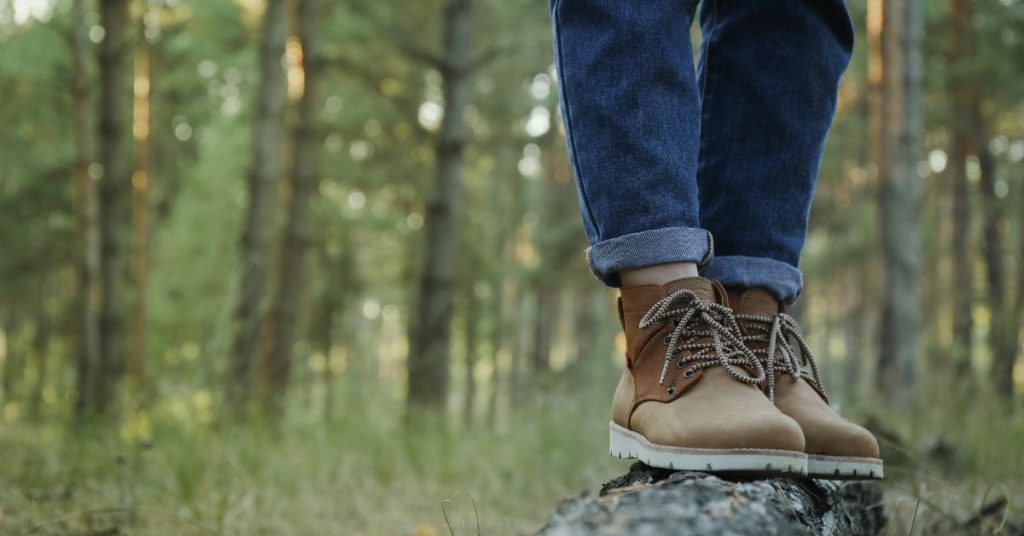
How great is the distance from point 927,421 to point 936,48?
9920 millimetres

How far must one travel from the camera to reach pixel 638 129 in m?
1.30

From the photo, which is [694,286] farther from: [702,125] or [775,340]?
[702,125]

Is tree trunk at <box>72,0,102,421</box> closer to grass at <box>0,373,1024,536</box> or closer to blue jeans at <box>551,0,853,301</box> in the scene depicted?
grass at <box>0,373,1024,536</box>

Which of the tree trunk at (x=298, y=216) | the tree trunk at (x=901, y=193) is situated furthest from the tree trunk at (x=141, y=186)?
the tree trunk at (x=901, y=193)

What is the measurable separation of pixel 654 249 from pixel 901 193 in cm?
677

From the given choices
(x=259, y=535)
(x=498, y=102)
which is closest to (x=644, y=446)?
(x=259, y=535)

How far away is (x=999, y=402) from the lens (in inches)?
160

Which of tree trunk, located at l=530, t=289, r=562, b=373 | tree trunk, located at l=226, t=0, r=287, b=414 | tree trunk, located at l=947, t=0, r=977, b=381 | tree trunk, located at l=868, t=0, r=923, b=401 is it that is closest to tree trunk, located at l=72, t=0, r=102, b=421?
tree trunk, located at l=226, t=0, r=287, b=414

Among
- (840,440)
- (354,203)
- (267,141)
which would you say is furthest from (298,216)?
(354,203)

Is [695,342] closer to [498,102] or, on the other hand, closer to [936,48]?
[936,48]

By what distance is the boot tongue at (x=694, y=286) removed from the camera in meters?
1.30

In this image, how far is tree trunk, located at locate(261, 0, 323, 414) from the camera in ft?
25.1

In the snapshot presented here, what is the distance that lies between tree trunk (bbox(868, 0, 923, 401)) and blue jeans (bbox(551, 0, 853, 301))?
618cm

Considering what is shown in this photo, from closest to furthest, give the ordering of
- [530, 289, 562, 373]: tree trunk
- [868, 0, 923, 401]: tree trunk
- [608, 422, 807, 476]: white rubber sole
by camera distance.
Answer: [608, 422, 807, 476]: white rubber sole, [868, 0, 923, 401]: tree trunk, [530, 289, 562, 373]: tree trunk
